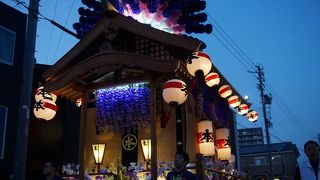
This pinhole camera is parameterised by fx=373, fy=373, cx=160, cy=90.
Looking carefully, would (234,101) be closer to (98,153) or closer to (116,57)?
(98,153)

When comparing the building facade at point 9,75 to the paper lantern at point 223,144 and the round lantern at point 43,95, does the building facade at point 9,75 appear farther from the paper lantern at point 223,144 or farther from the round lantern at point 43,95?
the paper lantern at point 223,144

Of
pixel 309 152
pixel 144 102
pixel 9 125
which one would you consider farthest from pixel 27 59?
pixel 309 152

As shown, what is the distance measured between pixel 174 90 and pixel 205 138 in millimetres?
3526

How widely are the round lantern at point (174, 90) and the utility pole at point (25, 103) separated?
4.22 metres

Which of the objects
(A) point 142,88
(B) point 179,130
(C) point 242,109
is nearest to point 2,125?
(A) point 142,88

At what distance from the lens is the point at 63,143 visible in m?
18.4

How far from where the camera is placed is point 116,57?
10.0 m

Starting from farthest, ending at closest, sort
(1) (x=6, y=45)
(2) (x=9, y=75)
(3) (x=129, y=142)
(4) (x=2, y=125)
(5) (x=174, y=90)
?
(1) (x=6, y=45), (2) (x=9, y=75), (4) (x=2, y=125), (3) (x=129, y=142), (5) (x=174, y=90)

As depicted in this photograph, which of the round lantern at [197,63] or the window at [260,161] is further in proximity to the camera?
the window at [260,161]

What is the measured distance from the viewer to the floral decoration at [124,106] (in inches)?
449

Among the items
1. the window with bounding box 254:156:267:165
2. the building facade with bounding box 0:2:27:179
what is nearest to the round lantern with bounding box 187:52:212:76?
the building facade with bounding box 0:2:27:179

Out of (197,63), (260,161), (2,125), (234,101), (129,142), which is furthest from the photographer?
(260,161)

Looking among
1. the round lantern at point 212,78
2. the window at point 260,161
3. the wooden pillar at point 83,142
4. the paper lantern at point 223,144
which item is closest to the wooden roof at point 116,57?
the wooden pillar at point 83,142

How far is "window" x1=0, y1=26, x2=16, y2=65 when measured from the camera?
58.2ft
